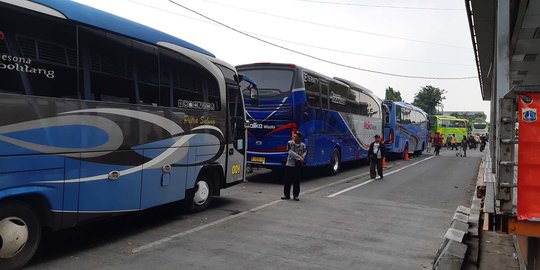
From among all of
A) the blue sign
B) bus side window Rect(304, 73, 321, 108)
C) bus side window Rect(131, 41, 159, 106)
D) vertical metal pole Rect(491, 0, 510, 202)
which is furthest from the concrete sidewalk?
bus side window Rect(304, 73, 321, 108)

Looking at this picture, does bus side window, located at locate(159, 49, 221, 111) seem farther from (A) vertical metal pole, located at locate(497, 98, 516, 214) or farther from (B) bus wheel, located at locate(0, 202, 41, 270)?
(A) vertical metal pole, located at locate(497, 98, 516, 214)

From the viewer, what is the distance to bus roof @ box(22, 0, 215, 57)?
5.57 meters

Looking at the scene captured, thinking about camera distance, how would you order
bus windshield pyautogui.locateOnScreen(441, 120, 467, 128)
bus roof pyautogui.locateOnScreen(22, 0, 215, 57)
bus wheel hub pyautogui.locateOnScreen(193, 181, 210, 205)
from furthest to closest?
bus windshield pyautogui.locateOnScreen(441, 120, 467, 128) → bus wheel hub pyautogui.locateOnScreen(193, 181, 210, 205) → bus roof pyautogui.locateOnScreen(22, 0, 215, 57)

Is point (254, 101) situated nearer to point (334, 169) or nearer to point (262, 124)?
point (262, 124)

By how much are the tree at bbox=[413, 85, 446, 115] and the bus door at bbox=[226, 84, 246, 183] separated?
71781mm

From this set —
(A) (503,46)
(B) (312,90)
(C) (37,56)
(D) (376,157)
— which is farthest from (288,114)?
(C) (37,56)

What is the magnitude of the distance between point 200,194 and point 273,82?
5602 millimetres

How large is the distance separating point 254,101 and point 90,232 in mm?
5177

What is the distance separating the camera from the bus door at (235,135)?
31.4 feet

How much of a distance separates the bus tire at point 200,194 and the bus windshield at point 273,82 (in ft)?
15.3

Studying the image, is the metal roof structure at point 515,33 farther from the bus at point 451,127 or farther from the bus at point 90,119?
the bus at point 451,127

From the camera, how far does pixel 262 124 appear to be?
13.6 meters

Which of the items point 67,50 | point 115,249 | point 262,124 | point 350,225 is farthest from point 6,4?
point 262,124

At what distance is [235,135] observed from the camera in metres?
9.85
